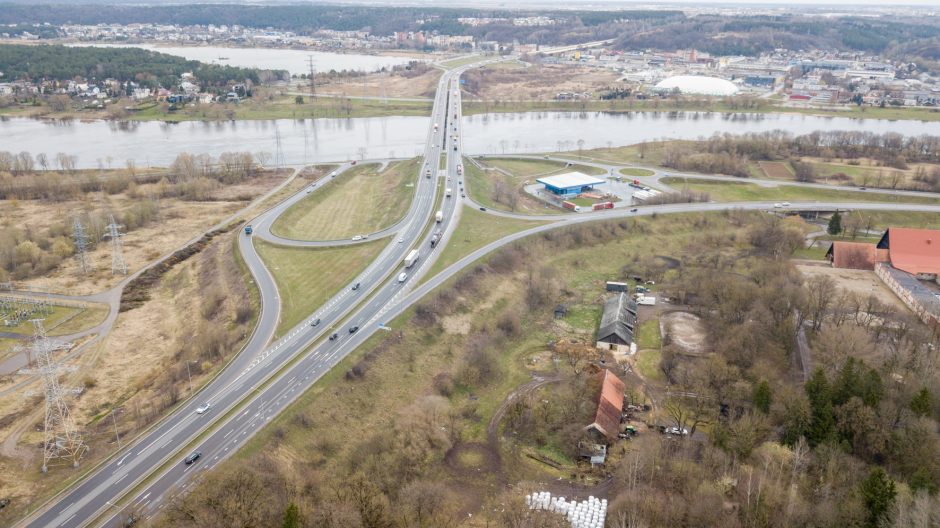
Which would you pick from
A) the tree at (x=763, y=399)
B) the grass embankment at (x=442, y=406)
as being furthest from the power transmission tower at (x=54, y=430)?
the tree at (x=763, y=399)

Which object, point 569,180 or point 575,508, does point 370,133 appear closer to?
point 569,180

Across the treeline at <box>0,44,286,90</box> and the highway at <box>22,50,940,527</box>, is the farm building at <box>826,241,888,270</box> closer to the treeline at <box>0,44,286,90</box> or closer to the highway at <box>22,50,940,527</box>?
the highway at <box>22,50,940,527</box>

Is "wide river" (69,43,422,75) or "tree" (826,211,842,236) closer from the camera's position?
"tree" (826,211,842,236)

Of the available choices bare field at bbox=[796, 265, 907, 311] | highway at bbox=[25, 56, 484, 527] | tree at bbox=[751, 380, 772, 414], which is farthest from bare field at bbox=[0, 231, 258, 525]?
bare field at bbox=[796, 265, 907, 311]

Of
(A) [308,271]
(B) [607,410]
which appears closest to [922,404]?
(B) [607,410]

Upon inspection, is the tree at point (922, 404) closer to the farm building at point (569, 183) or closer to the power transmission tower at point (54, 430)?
the power transmission tower at point (54, 430)

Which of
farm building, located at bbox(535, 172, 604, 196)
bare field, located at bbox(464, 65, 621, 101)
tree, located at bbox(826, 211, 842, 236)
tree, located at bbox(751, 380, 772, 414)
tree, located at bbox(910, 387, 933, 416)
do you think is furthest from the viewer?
bare field, located at bbox(464, 65, 621, 101)
